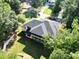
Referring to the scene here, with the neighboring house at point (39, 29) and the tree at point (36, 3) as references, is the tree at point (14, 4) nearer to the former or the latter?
the tree at point (36, 3)

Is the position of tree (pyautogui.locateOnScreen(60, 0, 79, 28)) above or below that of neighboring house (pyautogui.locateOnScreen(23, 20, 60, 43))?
above

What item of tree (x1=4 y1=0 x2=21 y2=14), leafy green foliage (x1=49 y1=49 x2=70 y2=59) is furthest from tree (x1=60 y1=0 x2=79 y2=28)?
tree (x1=4 y1=0 x2=21 y2=14)

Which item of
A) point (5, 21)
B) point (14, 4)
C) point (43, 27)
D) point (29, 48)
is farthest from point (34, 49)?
point (14, 4)

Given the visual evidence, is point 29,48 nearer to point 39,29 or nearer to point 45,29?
point 39,29

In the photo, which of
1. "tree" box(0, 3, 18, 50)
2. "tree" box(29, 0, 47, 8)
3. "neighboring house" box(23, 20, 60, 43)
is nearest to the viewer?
"tree" box(0, 3, 18, 50)

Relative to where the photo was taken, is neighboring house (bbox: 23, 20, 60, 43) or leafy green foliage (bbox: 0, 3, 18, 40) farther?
neighboring house (bbox: 23, 20, 60, 43)

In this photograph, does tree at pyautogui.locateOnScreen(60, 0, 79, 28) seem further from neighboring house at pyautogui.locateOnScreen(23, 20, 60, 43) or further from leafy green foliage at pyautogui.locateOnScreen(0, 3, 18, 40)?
leafy green foliage at pyautogui.locateOnScreen(0, 3, 18, 40)

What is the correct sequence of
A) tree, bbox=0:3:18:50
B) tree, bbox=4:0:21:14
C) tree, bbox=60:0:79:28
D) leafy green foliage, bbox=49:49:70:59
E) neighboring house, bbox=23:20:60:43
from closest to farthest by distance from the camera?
leafy green foliage, bbox=49:49:70:59, tree, bbox=0:3:18:50, tree, bbox=60:0:79:28, neighboring house, bbox=23:20:60:43, tree, bbox=4:0:21:14

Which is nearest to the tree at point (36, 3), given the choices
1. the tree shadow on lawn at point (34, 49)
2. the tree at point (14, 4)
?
the tree at point (14, 4)
